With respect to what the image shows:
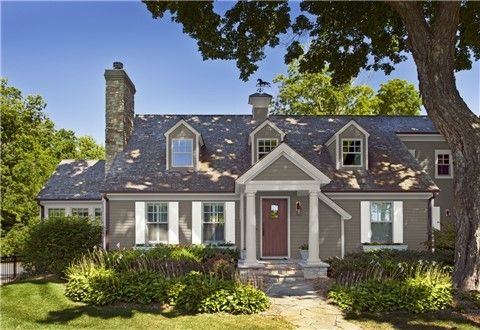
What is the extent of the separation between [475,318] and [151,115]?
17600 millimetres

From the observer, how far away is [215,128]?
23.1 metres

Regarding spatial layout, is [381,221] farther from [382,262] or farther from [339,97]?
[339,97]

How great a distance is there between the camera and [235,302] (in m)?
11.5

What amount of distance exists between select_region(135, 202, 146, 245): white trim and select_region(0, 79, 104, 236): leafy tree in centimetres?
1396

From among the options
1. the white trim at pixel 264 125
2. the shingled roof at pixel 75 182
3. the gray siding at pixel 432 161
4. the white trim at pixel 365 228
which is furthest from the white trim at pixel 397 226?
the shingled roof at pixel 75 182

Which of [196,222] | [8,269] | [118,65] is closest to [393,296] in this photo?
[196,222]

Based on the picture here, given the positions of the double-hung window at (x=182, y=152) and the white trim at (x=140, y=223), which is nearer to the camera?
the white trim at (x=140, y=223)

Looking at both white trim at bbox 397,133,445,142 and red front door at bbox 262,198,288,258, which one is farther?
white trim at bbox 397,133,445,142

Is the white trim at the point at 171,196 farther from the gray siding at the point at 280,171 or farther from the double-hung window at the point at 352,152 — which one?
the double-hung window at the point at 352,152

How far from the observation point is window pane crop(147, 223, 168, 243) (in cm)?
1916

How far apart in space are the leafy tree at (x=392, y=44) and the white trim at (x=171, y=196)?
5.15 meters

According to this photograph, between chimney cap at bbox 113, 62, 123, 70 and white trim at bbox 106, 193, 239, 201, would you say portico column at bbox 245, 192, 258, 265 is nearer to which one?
white trim at bbox 106, 193, 239, 201

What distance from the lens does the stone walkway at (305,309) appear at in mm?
10633

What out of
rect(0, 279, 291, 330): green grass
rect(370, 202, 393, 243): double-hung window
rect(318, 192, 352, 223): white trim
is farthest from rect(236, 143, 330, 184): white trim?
rect(0, 279, 291, 330): green grass
